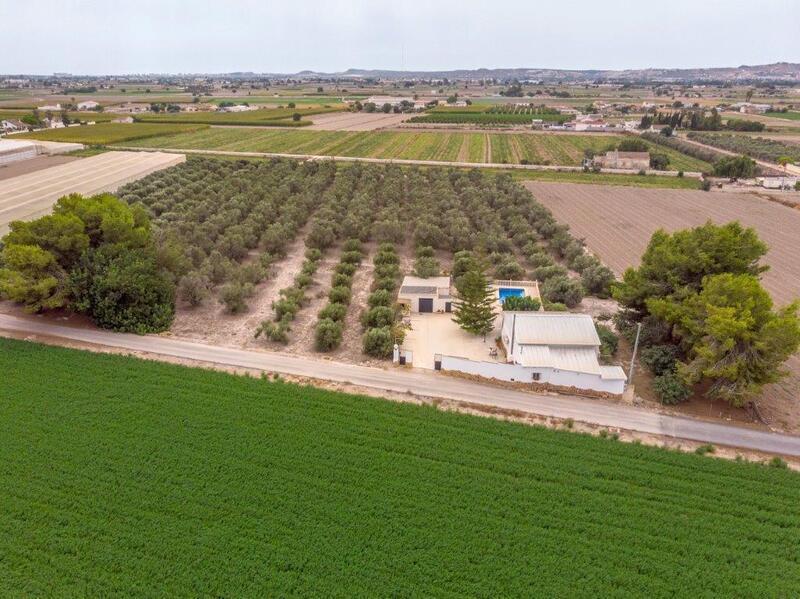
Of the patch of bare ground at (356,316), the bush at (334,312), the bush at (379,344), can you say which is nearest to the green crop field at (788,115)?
the patch of bare ground at (356,316)

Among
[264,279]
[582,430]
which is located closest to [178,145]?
[264,279]

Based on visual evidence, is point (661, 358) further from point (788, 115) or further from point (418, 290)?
point (788, 115)

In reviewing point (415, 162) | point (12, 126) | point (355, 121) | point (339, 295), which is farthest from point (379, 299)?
point (12, 126)

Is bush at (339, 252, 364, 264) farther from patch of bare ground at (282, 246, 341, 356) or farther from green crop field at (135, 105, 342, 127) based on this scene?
green crop field at (135, 105, 342, 127)

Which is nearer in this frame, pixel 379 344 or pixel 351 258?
pixel 379 344

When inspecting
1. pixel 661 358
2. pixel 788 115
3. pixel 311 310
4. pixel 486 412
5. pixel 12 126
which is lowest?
pixel 486 412

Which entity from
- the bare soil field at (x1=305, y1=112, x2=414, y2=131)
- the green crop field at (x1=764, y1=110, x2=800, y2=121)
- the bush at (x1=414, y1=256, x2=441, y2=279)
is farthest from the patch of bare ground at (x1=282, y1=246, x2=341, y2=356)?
the green crop field at (x1=764, y1=110, x2=800, y2=121)
